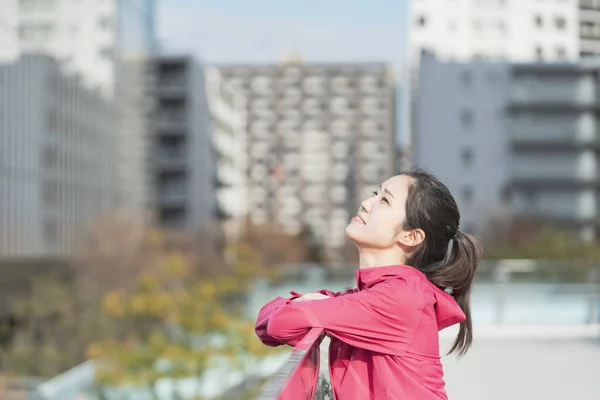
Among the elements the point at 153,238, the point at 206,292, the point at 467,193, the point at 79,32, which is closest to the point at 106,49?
the point at 79,32

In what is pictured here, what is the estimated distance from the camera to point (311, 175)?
98312 millimetres

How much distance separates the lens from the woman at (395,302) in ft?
7.24

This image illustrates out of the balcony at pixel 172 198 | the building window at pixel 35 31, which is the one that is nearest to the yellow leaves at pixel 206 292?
the building window at pixel 35 31

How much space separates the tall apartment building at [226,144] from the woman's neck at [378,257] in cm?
6088

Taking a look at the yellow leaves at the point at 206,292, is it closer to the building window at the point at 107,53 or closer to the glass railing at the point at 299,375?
the glass railing at the point at 299,375

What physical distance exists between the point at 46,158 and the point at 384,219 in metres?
41.1

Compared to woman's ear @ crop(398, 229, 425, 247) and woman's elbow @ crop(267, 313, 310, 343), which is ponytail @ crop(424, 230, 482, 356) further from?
woman's elbow @ crop(267, 313, 310, 343)

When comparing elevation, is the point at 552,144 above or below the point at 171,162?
above

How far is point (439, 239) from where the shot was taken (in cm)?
241

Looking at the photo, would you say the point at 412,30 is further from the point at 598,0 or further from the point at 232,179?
the point at 232,179

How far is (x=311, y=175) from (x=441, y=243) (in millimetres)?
95913

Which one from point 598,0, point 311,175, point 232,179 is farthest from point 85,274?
point 311,175

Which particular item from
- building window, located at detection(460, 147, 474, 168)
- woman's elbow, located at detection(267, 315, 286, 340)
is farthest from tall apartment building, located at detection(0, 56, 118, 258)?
woman's elbow, located at detection(267, 315, 286, 340)

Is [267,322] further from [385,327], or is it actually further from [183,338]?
[183,338]
